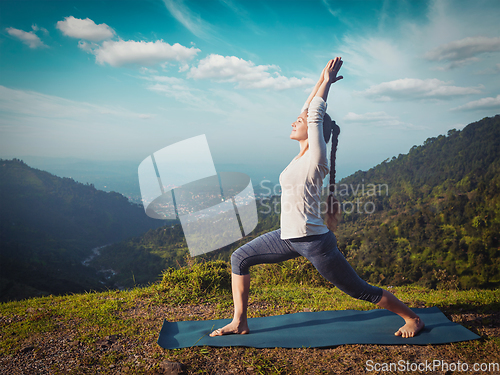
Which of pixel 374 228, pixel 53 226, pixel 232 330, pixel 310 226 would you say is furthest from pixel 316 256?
pixel 53 226

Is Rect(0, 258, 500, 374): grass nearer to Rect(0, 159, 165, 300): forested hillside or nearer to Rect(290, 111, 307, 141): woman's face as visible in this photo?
Rect(290, 111, 307, 141): woman's face

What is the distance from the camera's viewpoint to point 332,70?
2.32 meters

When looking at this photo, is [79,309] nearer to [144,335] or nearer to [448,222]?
[144,335]

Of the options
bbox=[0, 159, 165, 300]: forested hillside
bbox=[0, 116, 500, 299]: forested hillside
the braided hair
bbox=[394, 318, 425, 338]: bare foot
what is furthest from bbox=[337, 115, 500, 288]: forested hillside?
bbox=[0, 159, 165, 300]: forested hillside

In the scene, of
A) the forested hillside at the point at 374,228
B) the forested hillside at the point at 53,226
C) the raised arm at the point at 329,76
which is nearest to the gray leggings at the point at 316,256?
the raised arm at the point at 329,76

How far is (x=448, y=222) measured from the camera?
1908 centimetres

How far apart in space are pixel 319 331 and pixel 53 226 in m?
39.2

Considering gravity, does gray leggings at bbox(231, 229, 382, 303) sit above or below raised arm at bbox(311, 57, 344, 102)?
below

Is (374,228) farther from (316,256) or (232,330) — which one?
(316,256)

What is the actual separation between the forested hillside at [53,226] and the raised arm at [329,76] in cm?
A: 2237

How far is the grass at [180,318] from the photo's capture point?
2.09 metres

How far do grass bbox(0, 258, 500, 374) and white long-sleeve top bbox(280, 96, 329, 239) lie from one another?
3.03 feet

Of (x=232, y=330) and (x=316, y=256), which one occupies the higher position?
(x=316, y=256)

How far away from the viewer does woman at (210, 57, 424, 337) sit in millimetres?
2109
